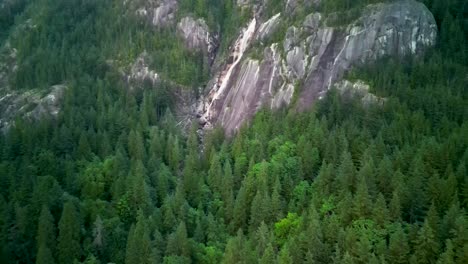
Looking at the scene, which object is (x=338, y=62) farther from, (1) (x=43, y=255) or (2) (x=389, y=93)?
(1) (x=43, y=255)

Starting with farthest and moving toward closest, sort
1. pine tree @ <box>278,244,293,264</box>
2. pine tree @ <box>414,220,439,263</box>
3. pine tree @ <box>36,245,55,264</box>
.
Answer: pine tree @ <box>36,245,55,264</box> → pine tree @ <box>278,244,293,264</box> → pine tree @ <box>414,220,439,263</box>

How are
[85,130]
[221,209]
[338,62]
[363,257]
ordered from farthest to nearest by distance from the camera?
[85,130] → [338,62] → [221,209] → [363,257]

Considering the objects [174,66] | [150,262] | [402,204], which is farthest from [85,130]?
[402,204]

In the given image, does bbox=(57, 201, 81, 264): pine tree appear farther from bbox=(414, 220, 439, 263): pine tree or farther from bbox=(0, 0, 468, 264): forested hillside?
bbox=(414, 220, 439, 263): pine tree

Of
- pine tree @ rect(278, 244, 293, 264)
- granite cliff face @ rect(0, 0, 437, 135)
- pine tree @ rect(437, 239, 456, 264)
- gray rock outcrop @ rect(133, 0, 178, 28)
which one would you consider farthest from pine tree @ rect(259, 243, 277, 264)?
gray rock outcrop @ rect(133, 0, 178, 28)

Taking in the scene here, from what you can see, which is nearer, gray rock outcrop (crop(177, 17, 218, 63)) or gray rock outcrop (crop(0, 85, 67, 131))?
gray rock outcrop (crop(0, 85, 67, 131))

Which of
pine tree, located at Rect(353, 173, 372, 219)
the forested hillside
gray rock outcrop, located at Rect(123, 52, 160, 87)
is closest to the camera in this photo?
the forested hillside
